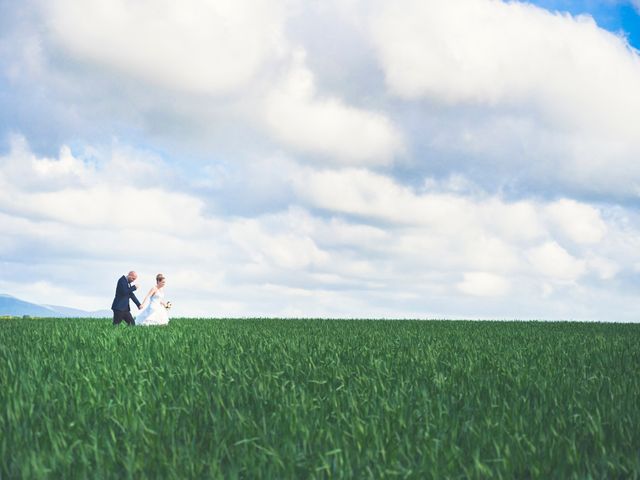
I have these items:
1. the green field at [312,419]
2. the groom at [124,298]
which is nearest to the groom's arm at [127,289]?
the groom at [124,298]

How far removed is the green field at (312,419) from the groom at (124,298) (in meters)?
9.98

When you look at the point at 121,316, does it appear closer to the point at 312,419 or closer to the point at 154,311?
the point at 154,311

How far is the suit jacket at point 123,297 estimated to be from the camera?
2064 centimetres

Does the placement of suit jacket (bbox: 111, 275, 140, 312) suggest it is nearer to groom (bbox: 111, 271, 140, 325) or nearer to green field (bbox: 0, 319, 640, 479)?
groom (bbox: 111, 271, 140, 325)

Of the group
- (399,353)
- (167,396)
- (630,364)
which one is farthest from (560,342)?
(167,396)

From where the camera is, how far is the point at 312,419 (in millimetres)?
5699

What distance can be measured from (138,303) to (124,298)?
49cm

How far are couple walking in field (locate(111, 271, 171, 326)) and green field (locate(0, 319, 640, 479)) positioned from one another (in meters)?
10.1

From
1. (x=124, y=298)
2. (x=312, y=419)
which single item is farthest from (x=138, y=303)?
(x=312, y=419)

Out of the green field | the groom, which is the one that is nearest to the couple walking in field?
the groom

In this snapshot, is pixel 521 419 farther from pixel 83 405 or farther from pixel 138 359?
pixel 138 359

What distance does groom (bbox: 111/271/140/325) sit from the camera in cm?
2050

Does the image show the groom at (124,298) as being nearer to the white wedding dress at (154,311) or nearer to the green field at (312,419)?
the white wedding dress at (154,311)

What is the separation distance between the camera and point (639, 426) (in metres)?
6.01
